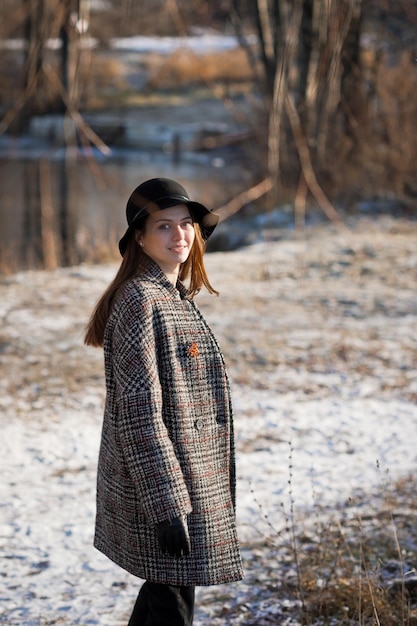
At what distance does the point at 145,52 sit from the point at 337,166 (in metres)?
25.1

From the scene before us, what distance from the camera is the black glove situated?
258cm

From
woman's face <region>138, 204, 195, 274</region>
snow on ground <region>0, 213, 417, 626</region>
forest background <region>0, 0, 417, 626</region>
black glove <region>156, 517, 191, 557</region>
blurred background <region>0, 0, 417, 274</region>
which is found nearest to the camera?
black glove <region>156, 517, 191, 557</region>

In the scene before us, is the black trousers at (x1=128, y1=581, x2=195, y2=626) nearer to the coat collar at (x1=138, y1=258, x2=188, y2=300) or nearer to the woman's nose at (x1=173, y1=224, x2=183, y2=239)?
the coat collar at (x1=138, y1=258, x2=188, y2=300)

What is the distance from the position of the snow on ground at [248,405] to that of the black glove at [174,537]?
34.1 inches

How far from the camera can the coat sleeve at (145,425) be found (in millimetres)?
2627

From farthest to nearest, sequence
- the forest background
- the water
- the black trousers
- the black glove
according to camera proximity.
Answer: the water < the forest background < the black trousers < the black glove

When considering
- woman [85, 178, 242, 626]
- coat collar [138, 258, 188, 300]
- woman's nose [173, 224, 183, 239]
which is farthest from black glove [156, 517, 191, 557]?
woman's nose [173, 224, 183, 239]

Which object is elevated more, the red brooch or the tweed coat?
the red brooch

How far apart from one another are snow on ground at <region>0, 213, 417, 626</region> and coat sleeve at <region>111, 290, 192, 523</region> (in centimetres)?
86

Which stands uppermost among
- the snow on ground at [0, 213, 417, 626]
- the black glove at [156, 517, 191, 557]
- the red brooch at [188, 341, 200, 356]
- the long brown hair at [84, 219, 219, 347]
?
the long brown hair at [84, 219, 219, 347]

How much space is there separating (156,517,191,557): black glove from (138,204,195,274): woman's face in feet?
2.35

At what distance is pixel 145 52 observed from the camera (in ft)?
129

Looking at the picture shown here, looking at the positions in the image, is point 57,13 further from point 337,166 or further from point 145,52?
point 145,52

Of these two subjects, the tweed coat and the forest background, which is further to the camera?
the forest background
